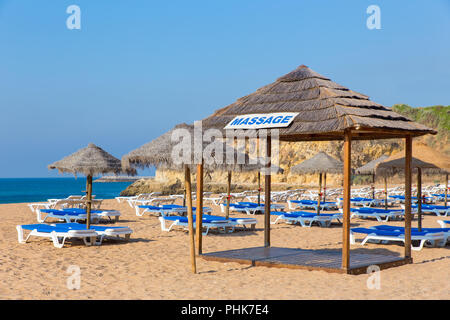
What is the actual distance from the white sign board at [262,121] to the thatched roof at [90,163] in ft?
12.0

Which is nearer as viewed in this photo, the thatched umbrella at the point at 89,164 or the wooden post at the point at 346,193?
the wooden post at the point at 346,193

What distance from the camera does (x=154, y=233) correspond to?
1274cm

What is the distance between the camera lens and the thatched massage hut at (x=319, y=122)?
719 centimetres

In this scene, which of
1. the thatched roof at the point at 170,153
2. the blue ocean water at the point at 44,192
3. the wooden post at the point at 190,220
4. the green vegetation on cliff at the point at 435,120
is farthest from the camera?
the blue ocean water at the point at 44,192

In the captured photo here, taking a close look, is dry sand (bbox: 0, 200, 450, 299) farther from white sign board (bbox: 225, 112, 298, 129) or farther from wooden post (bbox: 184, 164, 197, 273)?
white sign board (bbox: 225, 112, 298, 129)

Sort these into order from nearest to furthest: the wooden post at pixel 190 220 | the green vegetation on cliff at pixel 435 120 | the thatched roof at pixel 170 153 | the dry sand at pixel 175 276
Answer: the dry sand at pixel 175 276 < the wooden post at pixel 190 220 < the thatched roof at pixel 170 153 < the green vegetation on cliff at pixel 435 120

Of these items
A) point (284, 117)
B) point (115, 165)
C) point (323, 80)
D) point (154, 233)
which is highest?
point (323, 80)

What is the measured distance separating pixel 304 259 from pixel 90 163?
18.2ft

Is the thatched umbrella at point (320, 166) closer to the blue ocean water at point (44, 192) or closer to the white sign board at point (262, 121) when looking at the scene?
the white sign board at point (262, 121)

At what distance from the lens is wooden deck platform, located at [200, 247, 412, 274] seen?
7.53 m

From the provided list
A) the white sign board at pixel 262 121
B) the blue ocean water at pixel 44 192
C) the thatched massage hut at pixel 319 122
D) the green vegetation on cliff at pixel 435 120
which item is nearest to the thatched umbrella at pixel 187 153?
the white sign board at pixel 262 121
